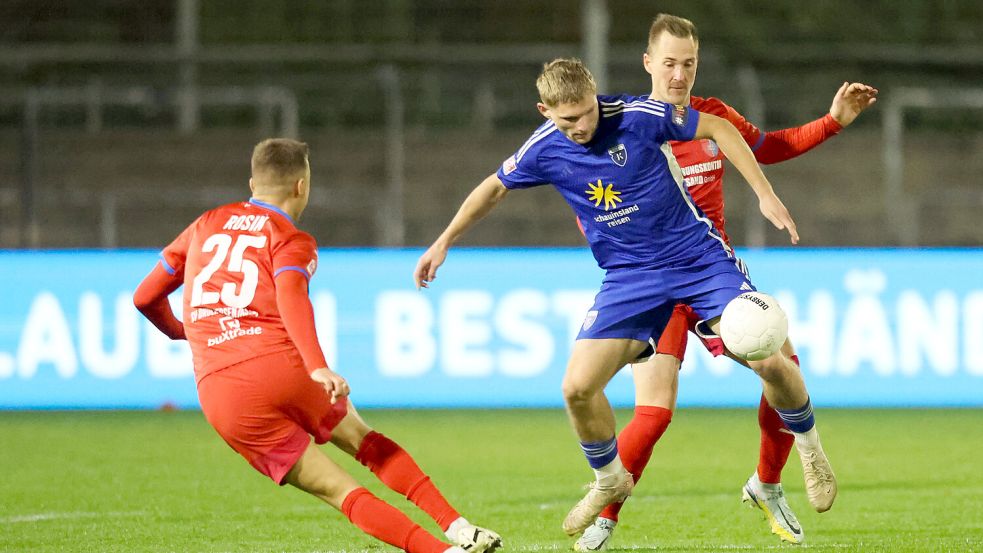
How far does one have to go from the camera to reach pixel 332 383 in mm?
4422

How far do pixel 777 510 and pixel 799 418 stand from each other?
57cm

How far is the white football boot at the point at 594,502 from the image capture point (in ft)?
18.0

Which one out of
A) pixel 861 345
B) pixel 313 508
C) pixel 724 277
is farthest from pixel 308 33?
pixel 724 277

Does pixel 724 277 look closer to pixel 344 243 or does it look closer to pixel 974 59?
pixel 344 243

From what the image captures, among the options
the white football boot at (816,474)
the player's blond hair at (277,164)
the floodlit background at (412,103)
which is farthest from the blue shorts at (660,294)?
the floodlit background at (412,103)

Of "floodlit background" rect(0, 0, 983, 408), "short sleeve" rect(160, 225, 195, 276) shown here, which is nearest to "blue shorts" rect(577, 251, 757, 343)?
"short sleeve" rect(160, 225, 195, 276)

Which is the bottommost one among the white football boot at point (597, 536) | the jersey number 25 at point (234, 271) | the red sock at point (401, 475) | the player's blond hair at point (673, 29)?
the white football boot at point (597, 536)

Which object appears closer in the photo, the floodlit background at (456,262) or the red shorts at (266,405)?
the red shorts at (266,405)

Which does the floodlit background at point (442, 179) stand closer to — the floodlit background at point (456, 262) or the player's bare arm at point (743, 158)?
the floodlit background at point (456, 262)

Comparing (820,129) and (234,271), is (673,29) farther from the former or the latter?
(234,271)

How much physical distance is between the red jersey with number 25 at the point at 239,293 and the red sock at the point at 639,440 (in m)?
1.62

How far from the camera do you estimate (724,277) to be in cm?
546

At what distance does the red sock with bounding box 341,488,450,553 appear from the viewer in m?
4.66

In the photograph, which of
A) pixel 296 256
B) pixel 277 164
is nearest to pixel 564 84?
pixel 277 164
